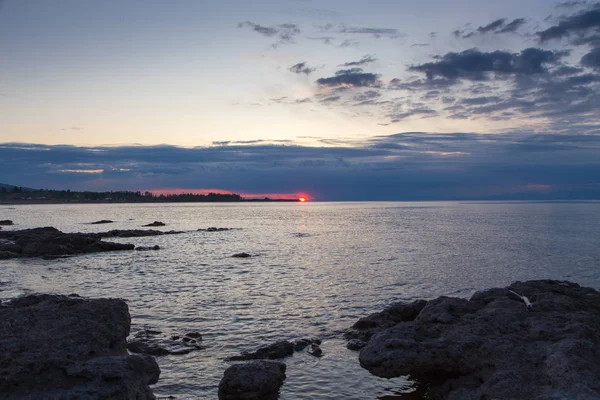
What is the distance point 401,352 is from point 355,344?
389 centimetres

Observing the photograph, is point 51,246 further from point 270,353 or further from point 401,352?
point 401,352

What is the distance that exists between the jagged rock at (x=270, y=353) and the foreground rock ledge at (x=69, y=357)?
3850 mm

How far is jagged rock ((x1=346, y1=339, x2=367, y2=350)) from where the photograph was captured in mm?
15812

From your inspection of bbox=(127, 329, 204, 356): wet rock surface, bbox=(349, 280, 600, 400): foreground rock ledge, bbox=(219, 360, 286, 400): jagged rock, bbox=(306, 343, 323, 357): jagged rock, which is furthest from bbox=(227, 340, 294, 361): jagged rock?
bbox=(349, 280, 600, 400): foreground rock ledge

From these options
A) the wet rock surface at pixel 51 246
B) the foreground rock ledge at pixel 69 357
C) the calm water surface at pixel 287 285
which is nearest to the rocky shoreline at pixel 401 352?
the foreground rock ledge at pixel 69 357

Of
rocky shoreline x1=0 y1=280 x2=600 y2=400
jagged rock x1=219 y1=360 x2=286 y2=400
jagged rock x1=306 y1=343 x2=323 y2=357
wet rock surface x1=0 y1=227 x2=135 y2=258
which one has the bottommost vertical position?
wet rock surface x1=0 y1=227 x2=135 y2=258

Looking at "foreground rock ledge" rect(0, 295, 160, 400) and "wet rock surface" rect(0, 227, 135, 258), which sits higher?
"foreground rock ledge" rect(0, 295, 160, 400)

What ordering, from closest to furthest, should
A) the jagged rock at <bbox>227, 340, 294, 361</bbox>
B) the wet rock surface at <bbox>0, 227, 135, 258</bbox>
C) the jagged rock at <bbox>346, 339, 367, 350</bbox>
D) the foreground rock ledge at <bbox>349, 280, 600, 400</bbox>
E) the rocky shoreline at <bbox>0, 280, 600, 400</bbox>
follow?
the rocky shoreline at <bbox>0, 280, 600, 400</bbox> < the foreground rock ledge at <bbox>349, 280, 600, 400</bbox> < the jagged rock at <bbox>227, 340, 294, 361</bbox> < the jagged rock at <bbox>346, 339, 367, 350</bbox> < the wet rock surface at <bbox>0, 227, 135, 258</bbox>

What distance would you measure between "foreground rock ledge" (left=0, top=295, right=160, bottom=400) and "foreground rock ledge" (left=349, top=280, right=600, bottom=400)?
6.63 meters

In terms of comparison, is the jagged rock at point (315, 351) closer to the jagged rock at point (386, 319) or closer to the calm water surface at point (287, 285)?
the calm water surface at point (287, 285)

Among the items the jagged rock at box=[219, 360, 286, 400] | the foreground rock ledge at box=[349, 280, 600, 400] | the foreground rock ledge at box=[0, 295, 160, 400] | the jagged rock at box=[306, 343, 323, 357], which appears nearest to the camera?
the foreground rock ledge at box=[0, 295, 160, 400]

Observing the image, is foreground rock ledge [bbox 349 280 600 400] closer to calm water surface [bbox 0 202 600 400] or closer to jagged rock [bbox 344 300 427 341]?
calm water surface [bbox 0 202 600 400]

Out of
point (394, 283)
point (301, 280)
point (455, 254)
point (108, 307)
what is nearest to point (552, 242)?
point (455, 254)

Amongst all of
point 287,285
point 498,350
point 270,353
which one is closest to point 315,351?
point 270,353
